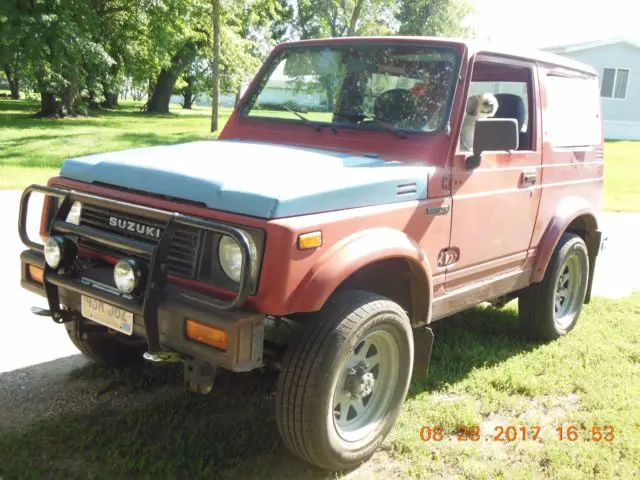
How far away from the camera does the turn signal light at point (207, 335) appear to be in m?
2.74

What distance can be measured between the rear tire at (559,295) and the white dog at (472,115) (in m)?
1.58

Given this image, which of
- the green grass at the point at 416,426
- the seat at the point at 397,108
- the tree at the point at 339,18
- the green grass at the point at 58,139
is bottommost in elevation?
the green grass at the point at 416,426

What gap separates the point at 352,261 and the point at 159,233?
91 cm

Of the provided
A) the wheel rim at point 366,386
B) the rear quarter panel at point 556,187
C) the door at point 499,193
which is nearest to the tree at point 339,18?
the rear quarter panel at point 556,187

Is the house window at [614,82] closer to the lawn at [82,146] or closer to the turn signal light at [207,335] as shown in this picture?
the lawn at [82,146]

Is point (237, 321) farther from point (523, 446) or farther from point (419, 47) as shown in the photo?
point (419, 47)

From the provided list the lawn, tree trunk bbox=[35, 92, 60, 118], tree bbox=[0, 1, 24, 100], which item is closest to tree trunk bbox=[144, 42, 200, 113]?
the lawn

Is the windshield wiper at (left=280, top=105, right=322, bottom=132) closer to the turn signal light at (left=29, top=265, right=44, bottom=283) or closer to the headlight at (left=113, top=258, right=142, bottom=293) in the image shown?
the headlight at (left=113, top=258, right=142, bottom=293)

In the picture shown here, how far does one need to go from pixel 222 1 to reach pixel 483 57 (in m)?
20.9

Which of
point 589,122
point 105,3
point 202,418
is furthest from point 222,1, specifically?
point 202,418

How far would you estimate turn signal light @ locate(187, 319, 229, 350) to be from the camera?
2743 mm

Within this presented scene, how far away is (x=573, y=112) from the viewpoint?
5.07 meters

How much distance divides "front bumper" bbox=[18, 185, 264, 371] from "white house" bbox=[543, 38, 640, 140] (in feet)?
99.8

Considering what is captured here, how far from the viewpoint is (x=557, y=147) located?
188 inches
